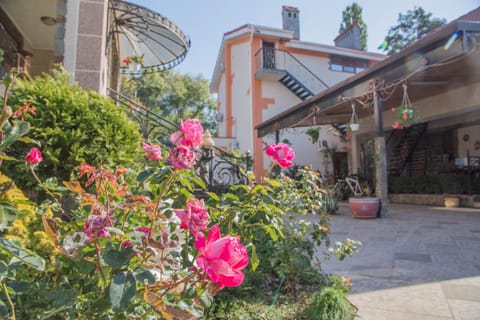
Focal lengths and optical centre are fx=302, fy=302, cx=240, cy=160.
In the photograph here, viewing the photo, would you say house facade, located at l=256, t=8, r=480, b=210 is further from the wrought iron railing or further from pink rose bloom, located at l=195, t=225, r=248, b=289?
pink rose bloom, located at l=195, t=225, r=248, b=289

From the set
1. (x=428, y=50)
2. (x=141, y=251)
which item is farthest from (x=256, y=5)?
(x=141, y=251)

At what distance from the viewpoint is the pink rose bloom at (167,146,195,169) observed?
1.07m

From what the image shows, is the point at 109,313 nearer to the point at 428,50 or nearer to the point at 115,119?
the point at 115,119

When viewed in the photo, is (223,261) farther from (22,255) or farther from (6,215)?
(6,215)

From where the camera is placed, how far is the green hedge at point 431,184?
8.55m

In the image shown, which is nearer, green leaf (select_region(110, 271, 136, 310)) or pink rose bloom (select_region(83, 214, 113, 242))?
green leaf (select_region(110, 271, 136, 310))

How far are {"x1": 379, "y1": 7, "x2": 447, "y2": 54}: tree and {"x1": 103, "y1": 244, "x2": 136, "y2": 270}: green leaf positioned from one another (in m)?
25.6

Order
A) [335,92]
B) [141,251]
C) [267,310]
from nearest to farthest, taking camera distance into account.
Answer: [141,251]
[267,310]
[335,92]

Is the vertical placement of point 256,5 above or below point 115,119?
above

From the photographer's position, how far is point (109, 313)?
102 cm

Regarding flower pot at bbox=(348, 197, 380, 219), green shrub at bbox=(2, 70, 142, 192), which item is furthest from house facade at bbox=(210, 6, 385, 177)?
green shrub at bbox=(2, 70, 142, 192)

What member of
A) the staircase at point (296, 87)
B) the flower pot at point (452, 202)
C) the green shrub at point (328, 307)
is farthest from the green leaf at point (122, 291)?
the staircase at point (296, 87)

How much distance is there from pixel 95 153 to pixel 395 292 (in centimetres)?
277

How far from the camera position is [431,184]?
354 inches
